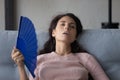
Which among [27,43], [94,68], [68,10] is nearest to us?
[27,43]

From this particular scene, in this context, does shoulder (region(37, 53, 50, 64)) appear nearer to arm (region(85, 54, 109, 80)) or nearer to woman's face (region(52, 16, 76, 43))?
woman's face (region(52, 16, 76, 43))

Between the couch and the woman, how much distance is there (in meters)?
0.05

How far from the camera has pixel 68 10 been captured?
2590mm

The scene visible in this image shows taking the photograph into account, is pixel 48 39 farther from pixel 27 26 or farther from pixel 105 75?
pixel 105 75

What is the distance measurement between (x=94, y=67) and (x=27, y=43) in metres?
0.47

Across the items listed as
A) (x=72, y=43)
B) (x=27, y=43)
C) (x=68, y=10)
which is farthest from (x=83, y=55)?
(x=68, y=10)

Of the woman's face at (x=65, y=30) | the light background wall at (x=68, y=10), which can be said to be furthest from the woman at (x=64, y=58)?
the light background wall at (x=68, y=10)

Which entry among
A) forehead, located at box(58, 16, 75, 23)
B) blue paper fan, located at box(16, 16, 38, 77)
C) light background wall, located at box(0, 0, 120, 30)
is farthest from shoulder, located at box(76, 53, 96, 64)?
light background wall, located at box(0, 0, 120, 30)

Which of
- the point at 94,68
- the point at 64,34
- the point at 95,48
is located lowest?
the point at 94,68

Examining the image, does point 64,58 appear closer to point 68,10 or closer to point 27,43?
point 27,43

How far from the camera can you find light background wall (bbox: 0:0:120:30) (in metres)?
2.56

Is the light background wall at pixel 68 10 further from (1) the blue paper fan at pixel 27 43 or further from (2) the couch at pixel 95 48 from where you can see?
(1) the blue paper fan at pixel 27 43

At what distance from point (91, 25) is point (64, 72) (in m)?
1.06

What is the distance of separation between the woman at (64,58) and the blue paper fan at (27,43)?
5 centimetres
